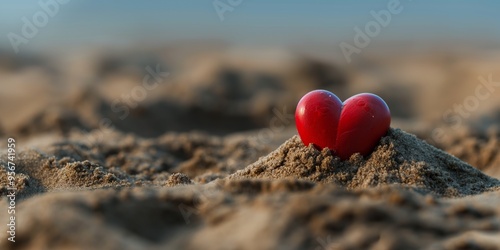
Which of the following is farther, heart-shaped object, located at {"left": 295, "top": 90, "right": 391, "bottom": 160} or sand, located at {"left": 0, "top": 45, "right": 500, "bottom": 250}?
heart-shaped object, located at {"left": 295, "top": 90, "right": 391, "bottom": 160}

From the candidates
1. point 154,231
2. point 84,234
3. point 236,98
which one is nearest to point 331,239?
point 154,231

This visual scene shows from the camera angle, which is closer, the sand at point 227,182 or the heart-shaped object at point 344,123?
the sand at point 227,182

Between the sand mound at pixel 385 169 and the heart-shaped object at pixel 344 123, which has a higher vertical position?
the heart-shaped object at pixel 344 123

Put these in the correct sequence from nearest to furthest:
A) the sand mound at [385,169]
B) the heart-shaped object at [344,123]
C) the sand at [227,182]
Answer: the sand at [227,182]
the sand mound at [385,169]
the heart-shaped object at [344,123]

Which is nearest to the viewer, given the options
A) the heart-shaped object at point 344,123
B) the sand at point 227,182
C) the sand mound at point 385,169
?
the sand at point 227,182

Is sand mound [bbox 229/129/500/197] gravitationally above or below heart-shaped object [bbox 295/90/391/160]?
below

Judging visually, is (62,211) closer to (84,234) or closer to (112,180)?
(84,234)
